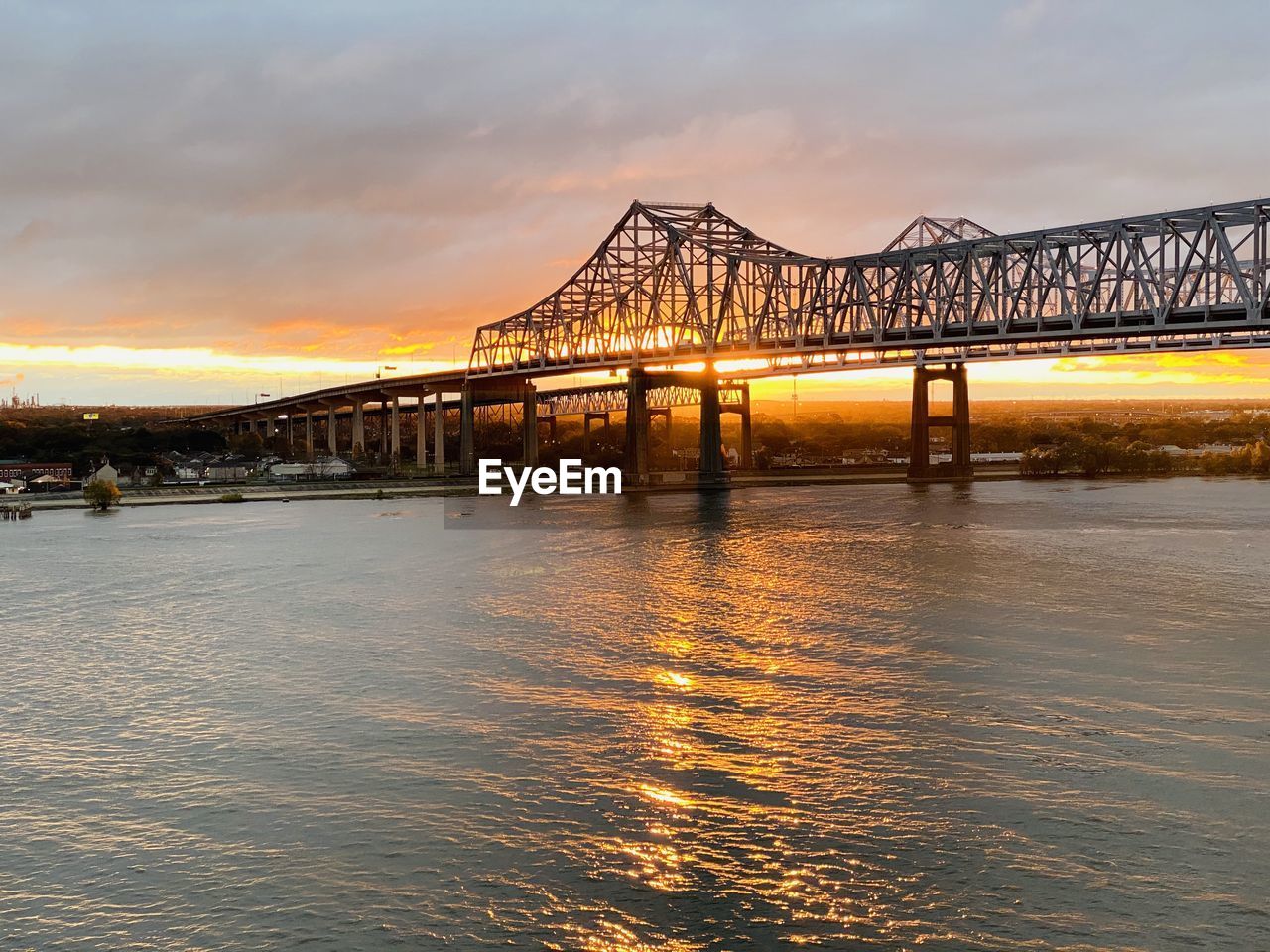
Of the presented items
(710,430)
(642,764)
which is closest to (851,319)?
(710,430)

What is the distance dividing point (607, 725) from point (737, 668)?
18.0ft

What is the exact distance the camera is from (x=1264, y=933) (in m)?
11.6

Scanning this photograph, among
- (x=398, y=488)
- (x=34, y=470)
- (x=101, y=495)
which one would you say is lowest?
(x=398, y=488)

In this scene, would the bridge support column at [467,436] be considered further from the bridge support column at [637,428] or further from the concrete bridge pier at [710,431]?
the concrete bridge pier at [710,431]

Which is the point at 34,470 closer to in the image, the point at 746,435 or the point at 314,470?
the point at 314,470

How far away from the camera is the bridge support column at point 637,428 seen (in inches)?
3890

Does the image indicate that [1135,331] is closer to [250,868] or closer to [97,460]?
[250,868]

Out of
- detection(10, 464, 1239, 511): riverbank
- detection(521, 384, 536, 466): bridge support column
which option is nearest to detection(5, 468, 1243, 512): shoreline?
detection(10, 464, 1239, 511): riverbank

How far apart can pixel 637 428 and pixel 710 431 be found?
21.2 ft

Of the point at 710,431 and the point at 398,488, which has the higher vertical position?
the point at 710,431

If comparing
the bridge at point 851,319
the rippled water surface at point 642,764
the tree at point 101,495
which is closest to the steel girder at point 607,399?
the bridge at point 851,319

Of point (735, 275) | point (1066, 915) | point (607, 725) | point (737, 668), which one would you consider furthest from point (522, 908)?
point (735, 275)

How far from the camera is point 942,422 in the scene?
4151 inches

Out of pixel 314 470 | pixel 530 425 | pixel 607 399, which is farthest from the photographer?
pixel 607 399
